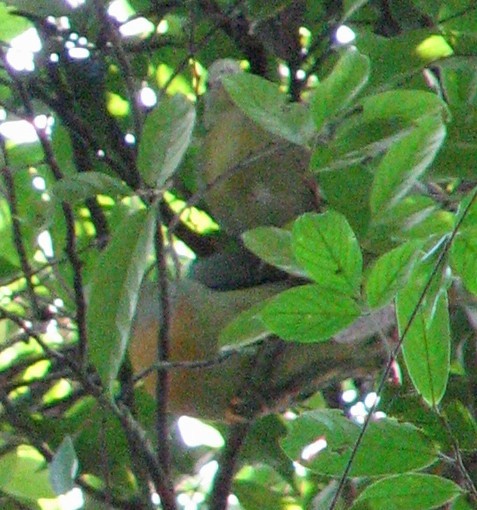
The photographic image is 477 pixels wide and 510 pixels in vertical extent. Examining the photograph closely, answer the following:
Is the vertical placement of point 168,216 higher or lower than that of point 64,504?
higher

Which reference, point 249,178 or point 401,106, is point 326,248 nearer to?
point 401,106

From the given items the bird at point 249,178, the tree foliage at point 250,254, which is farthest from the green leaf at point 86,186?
the bird at point 249,178

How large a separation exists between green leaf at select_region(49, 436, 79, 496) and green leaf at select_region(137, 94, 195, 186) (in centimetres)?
24

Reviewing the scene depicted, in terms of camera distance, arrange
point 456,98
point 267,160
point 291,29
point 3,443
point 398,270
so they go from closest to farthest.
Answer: point 398,270
point 456,98
point 267,160
point 3,443
point 291,29

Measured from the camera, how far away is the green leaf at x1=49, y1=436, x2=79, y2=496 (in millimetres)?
776

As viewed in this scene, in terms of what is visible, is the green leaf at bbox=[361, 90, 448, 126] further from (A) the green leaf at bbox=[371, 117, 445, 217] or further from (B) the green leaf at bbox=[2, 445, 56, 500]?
(B) the green leaf at bbox=[2, 445, 56, 500]

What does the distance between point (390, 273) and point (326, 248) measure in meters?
0.04

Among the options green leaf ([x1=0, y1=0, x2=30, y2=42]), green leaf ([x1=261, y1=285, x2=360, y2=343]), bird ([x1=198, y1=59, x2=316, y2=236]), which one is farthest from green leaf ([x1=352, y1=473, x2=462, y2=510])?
green leaf ([x1=0, y1=0, x2=30, y2=42])

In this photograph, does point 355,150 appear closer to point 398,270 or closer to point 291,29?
point 398,270

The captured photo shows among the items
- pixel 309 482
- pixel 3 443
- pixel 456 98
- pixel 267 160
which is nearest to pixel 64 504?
pixel 3 443

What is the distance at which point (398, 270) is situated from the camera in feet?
1.96

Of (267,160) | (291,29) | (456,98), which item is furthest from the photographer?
(291,29)

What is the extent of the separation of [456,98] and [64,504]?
73cm

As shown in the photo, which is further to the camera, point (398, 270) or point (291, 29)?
point (291, 29)
